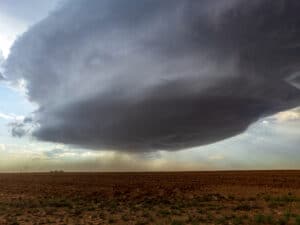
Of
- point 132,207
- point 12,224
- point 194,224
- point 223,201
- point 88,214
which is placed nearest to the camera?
point 194,224

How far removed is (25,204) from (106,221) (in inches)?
478

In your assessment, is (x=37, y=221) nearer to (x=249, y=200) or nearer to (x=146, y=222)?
(x=146, y=222)

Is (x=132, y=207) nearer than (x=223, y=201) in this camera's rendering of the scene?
Yes

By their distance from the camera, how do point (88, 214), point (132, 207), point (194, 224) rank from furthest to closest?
point (132, 207)
point (88, 214)
point (194, 224)

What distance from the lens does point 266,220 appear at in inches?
752

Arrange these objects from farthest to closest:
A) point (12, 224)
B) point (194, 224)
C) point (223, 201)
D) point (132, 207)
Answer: point (223, 201)
point (132, 207)
point (12, 224)
point (194, 224)

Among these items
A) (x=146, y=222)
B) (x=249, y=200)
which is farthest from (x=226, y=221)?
(x=249, y=200)

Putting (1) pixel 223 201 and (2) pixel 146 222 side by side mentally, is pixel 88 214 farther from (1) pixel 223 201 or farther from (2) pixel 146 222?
(1) pixel 223 201

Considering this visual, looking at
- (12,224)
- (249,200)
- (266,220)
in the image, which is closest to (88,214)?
(12,224)

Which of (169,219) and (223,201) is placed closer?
(169,219)

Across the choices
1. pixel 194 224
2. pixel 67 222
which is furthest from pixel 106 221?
pixel 194 224

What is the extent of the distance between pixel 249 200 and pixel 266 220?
33.8 ft

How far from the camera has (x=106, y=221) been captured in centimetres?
2022

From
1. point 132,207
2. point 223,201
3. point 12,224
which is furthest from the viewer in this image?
point 223,201
